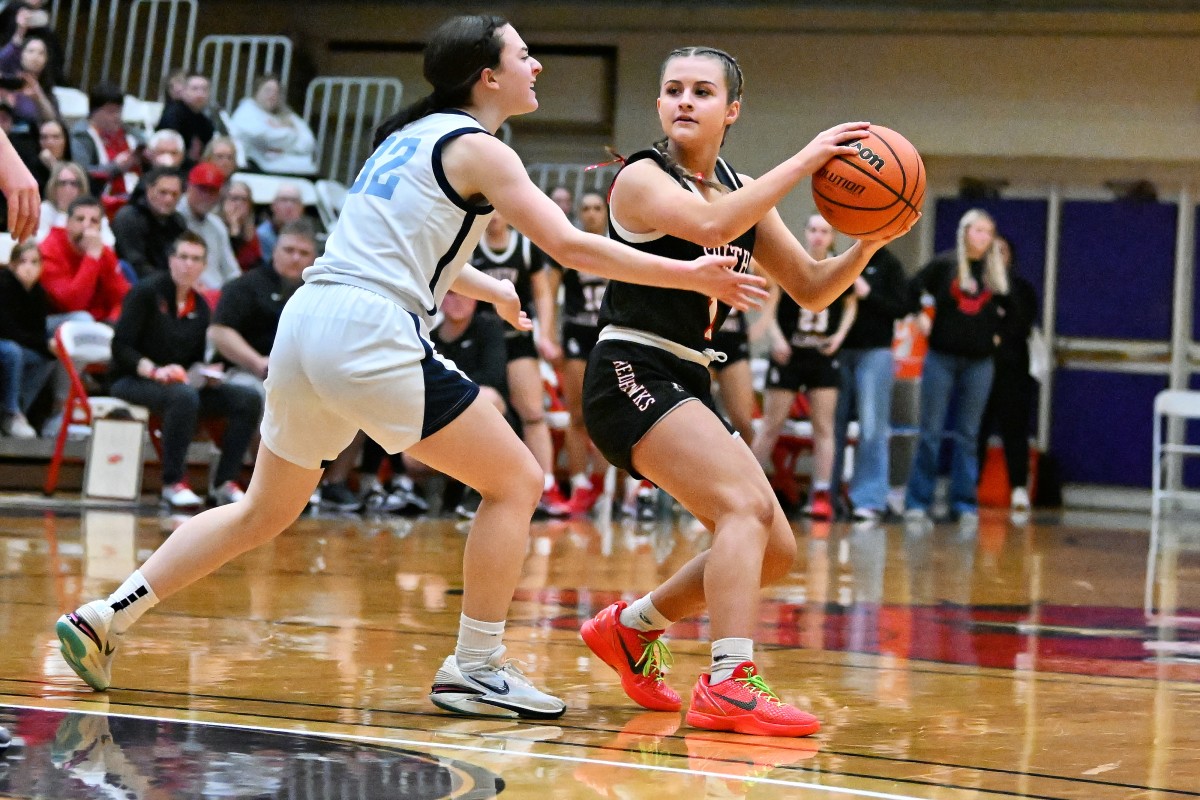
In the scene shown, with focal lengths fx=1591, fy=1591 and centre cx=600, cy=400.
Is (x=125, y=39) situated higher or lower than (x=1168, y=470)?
higher

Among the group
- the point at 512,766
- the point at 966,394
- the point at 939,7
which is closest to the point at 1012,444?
the point at 966,394

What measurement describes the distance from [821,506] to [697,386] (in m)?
6.95

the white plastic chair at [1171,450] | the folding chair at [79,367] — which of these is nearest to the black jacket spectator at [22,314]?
the folding chair at [79,367]

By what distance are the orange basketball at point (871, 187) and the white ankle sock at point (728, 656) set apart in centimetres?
104

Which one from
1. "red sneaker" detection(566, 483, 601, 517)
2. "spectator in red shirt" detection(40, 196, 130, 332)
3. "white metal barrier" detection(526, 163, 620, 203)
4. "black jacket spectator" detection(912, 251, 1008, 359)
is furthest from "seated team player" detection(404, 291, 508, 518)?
"white metal barrier" detection(526, 163, 620, 203)

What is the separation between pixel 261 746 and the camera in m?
3.33

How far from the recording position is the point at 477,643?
12.8ft

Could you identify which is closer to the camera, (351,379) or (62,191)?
(351,379)

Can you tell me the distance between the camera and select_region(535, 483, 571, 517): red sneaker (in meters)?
10.2

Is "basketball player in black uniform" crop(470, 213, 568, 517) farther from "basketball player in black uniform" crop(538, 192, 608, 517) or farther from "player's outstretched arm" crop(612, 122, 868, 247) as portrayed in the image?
"player's outstretched arm" crop(612, 122, 868, 247)

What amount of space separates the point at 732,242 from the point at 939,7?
1088 cm

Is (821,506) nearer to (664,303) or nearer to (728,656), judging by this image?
(664,303)

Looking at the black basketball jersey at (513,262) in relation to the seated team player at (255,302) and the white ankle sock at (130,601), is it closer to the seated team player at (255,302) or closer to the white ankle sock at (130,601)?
the seated team player at (255,302)

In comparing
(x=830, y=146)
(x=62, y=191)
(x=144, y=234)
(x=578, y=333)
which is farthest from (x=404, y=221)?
(x=62, y=191)
